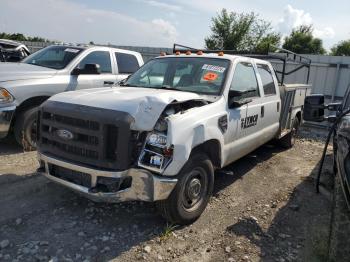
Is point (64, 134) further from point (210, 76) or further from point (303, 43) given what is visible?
point (303, 43)

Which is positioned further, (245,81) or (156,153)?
(245,81)

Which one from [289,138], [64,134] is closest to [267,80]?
[289,138]

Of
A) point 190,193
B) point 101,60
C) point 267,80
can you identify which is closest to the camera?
point 190,193

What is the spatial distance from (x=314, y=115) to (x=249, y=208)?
152 centimetres

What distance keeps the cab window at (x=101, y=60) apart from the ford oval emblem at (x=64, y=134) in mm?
3734

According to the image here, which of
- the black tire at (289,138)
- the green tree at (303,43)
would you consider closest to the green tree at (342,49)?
the green tree at (303,43)

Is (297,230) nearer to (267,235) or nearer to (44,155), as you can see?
(267,235)

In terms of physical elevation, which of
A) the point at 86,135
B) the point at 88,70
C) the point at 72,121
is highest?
the point at 88,70

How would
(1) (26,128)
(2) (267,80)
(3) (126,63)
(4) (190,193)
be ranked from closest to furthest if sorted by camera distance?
(4) (190,193), (2) (267,80), (1) (26,128), (3) (126,63)

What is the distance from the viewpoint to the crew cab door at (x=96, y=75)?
23.8 feet

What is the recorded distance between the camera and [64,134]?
3932mm

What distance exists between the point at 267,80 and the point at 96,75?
134 inches

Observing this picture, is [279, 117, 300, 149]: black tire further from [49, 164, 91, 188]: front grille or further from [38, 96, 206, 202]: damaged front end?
[49, 164, 91, 188]: front grille

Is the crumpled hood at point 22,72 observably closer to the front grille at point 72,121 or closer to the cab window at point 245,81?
the front grille at point 72,121
